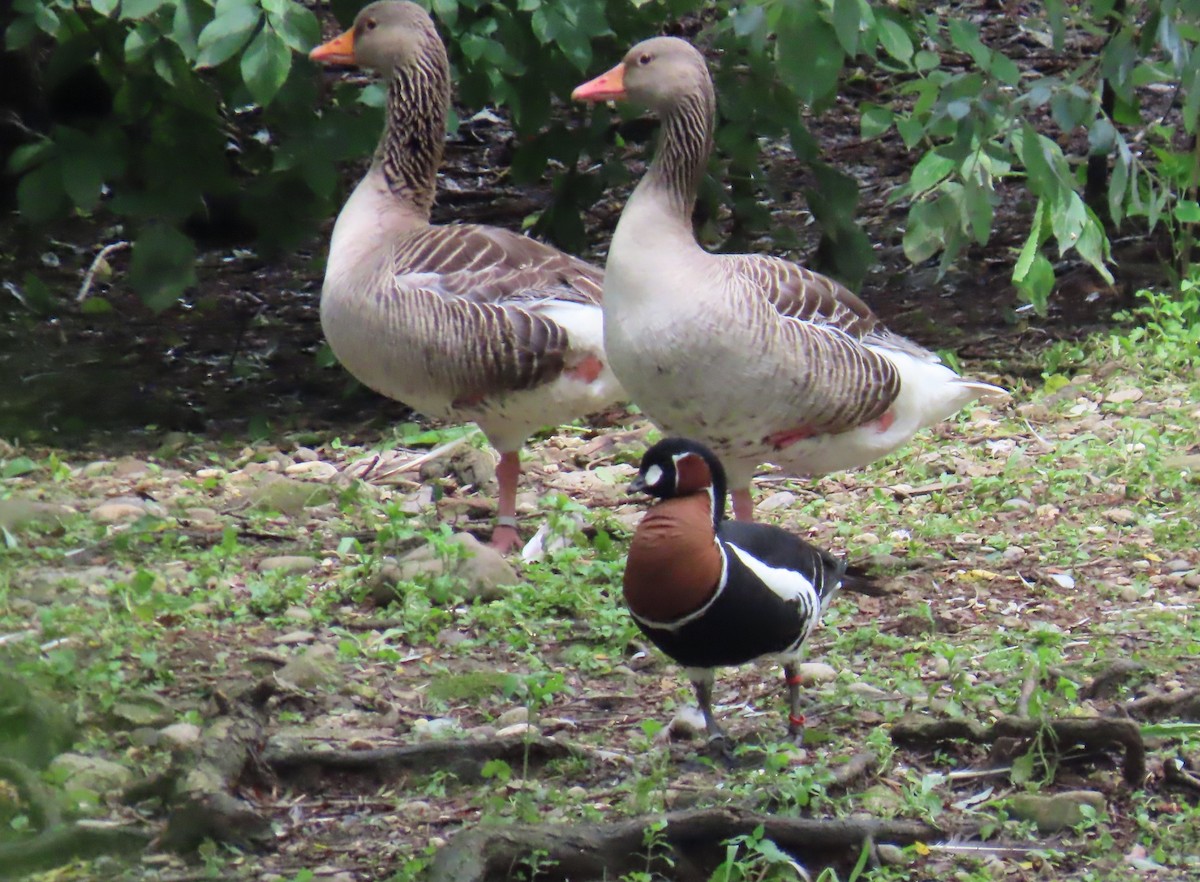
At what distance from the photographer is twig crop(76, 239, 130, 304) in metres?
9.15

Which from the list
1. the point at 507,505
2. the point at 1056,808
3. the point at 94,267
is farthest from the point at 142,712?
the point at 94,267

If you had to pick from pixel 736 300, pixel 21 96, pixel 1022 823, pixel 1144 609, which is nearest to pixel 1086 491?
pixel 1144 609

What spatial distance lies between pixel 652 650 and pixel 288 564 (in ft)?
4.78

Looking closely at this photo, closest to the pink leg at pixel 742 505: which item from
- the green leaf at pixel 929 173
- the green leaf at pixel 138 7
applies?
the green leaf at pixel 929 173

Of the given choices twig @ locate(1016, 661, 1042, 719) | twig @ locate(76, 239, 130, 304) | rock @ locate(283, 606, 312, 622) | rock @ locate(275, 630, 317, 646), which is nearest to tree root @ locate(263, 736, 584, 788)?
rock @ locate(275, 630, 317, 646)

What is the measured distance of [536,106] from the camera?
7617 millimetres

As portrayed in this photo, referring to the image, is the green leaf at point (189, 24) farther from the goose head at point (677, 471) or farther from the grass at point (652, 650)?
the goose head at point (677, 471)

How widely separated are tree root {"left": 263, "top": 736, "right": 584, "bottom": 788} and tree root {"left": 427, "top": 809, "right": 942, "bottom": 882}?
515 mm

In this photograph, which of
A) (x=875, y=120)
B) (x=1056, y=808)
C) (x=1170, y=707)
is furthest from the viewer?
(x=875, y=120)

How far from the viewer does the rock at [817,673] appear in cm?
470

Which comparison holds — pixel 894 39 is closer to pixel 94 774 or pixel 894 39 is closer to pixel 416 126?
pixel 416 126

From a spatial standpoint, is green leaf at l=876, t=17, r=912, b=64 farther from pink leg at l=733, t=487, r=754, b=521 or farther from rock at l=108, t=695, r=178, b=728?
rock at l=108, t=695, r=178, b=728

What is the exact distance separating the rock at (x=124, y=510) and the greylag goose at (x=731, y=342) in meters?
2.04

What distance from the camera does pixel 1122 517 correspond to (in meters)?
6.11
